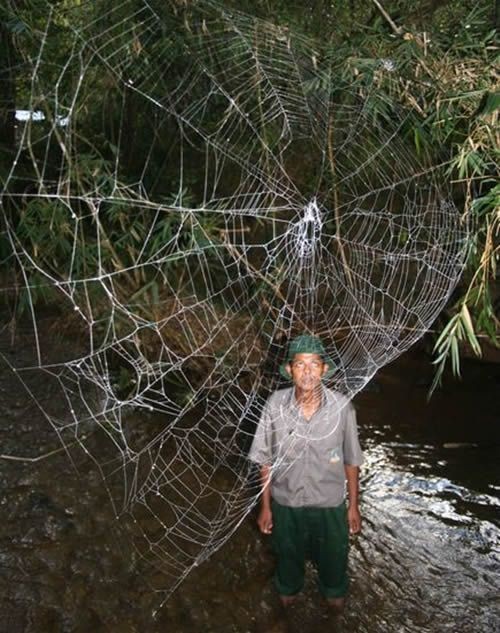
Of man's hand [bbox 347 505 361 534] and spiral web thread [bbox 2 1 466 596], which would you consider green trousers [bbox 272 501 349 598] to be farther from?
spiral web thread [bbox 2 1 466 596]

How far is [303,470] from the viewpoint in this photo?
1.99 meters

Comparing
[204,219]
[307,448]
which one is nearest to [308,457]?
[307,448]

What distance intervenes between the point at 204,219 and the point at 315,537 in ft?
5.12

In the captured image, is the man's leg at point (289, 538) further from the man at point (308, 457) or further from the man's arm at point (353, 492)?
the man's arm at point (353, 492)

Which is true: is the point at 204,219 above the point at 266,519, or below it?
above

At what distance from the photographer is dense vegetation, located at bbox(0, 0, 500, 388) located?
189 cm

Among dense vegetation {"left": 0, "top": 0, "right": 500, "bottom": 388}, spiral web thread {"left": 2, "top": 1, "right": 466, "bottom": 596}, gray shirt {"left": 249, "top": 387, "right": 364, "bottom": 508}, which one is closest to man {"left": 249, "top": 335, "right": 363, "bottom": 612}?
gray shirt {"left": 249, "top": 387, "right": 364, "bottom": 508}

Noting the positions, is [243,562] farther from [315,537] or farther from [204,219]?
[204,219]

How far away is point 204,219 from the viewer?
2975 mm

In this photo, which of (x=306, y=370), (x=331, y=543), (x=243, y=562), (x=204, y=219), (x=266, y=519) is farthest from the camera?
(x=204, y=219)

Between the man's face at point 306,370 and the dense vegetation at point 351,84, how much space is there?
38 cm

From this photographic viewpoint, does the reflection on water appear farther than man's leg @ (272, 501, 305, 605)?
Yes

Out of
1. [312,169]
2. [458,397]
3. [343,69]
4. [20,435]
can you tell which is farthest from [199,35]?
[458,397]

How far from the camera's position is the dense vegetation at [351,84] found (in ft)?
6.21
